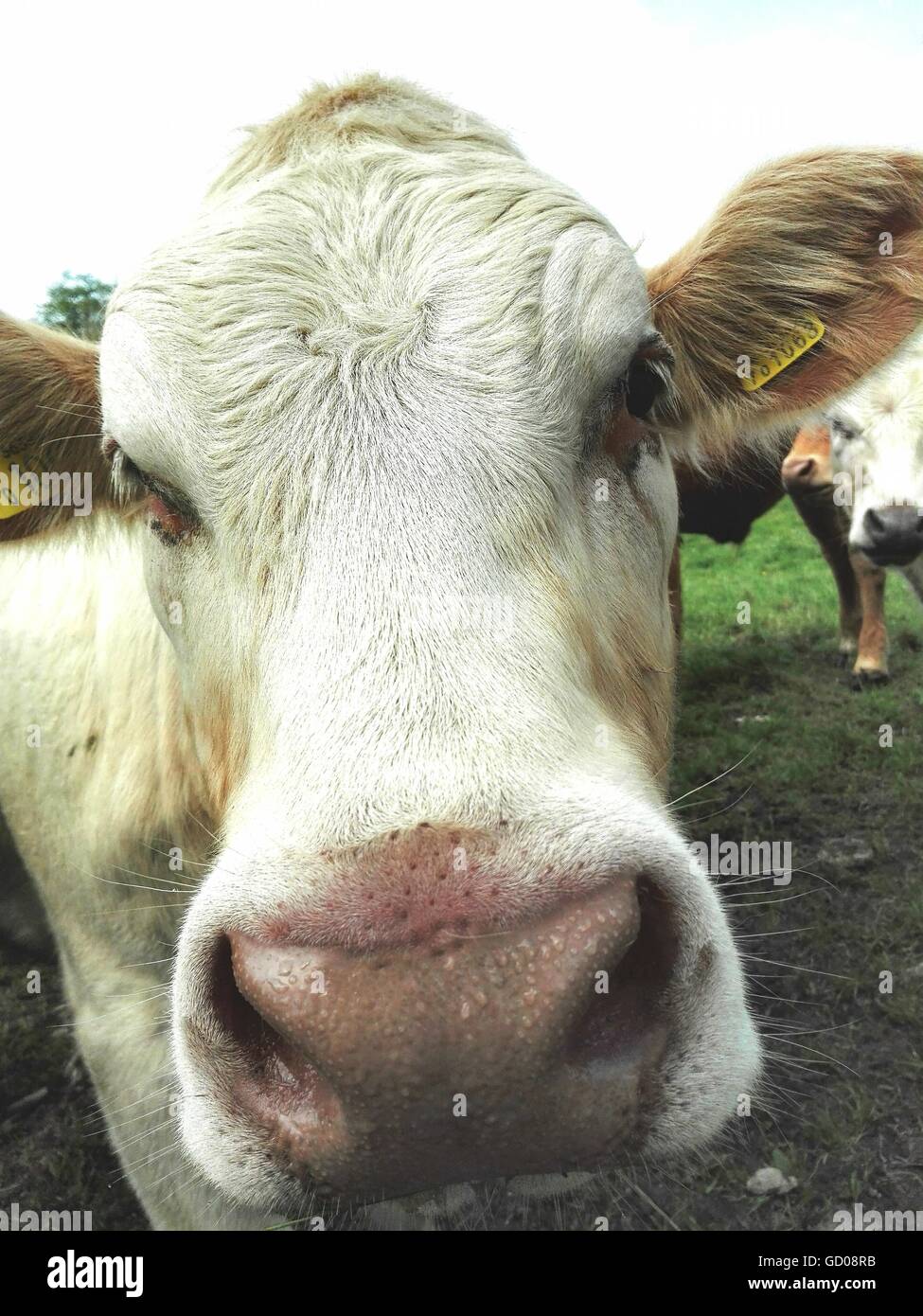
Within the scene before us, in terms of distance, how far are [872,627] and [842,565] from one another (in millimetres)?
842

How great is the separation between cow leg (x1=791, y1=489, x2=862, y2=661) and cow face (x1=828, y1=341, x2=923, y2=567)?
1.96 metres

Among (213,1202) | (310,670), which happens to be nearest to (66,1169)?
(213,1202)

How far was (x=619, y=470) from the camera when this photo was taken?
2383 millimetres

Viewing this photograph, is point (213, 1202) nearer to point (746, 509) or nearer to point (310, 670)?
point (310, 670)

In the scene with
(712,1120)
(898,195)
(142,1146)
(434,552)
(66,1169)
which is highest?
(898,195)

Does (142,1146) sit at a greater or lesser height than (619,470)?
lesser

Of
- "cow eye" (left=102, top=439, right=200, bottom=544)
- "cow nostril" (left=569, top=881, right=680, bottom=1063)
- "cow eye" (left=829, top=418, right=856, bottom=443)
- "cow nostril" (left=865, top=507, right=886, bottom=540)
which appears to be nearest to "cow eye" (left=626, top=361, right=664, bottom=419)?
"cow eye" (left=102, top=439, right=200, bottom=544)

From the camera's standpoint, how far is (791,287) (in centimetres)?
298

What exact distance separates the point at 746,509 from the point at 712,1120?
7.26 metres

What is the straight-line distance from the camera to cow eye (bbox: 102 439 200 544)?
7.32 ft

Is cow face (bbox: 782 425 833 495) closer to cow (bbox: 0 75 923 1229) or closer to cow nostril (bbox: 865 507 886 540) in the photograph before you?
cow nostril (bbox: 865 507 886 540)

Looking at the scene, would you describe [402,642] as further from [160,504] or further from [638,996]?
[160,504]

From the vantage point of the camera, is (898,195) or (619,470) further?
(898,195)

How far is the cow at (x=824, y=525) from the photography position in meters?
7.77
